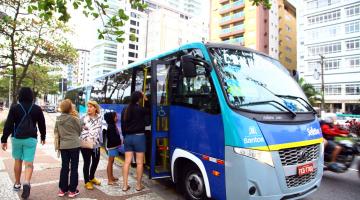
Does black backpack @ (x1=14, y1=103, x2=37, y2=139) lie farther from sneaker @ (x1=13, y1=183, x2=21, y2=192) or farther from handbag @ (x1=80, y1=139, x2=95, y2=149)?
sneaker @ (x1=13, y1=183, x2=21, y2=192)

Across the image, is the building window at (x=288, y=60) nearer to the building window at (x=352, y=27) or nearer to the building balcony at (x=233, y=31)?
the building balcony at (x=233, y=31)

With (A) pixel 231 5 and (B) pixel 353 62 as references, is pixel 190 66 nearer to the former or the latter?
(B) pixel 353 62

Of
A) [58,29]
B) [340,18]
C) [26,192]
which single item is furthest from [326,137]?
[340,18]

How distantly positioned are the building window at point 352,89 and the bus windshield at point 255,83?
151 feet

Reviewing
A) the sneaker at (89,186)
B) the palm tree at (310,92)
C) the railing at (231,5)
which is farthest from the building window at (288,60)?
the sneaker at (89,186)

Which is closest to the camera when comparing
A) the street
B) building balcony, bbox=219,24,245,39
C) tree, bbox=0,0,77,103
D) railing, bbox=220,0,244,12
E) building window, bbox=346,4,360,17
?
the street

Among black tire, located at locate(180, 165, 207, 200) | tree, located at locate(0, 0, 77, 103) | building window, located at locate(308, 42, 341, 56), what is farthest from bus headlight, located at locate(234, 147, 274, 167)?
building window, located at locate(308, 42, 341, 56)

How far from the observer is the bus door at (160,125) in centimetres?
568

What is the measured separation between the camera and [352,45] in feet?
148

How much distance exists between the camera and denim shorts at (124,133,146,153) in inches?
224

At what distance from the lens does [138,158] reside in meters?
5.76

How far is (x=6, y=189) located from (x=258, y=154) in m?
4.78

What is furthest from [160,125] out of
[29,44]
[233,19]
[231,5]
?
[231,5]

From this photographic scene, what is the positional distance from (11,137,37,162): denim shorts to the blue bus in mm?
2199
